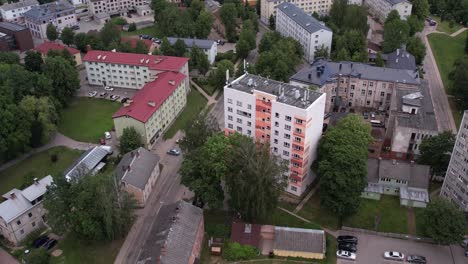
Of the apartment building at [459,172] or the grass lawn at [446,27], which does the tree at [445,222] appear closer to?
the apartment building at [459,172]

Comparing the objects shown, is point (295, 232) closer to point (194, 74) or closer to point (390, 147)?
point (390, 147)

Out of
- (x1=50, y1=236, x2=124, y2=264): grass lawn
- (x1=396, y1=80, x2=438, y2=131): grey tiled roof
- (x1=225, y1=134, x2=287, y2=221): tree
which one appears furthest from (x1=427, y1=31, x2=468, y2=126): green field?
(x1=50, y1=236, x2=124, y2=264): grass lawn

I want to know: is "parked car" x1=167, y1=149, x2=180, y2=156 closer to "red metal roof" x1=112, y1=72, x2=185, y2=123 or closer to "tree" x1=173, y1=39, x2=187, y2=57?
"red metal roof" x1=112, y1=72, x2=185, y2=123

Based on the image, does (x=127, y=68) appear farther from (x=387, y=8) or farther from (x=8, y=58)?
(x=387, y=8)

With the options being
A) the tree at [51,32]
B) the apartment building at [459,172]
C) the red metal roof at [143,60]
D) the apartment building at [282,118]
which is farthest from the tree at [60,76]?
the apartment building at [459,172]

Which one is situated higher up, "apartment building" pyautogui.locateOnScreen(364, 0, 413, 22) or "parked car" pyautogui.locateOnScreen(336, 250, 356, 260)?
"apartment building" pyautogui.locateOnScreen(364, 0, 413, 22)
